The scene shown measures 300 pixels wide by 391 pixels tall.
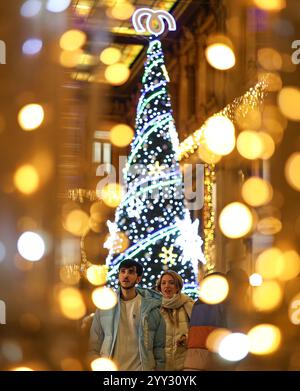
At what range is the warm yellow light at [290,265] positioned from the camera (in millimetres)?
2322

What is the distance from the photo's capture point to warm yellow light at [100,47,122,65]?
290cm

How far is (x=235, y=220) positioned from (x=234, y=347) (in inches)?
24.0

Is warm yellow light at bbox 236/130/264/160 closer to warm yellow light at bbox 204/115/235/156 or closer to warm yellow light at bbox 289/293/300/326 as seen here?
warm yellow light at bbox 204/115/235/156

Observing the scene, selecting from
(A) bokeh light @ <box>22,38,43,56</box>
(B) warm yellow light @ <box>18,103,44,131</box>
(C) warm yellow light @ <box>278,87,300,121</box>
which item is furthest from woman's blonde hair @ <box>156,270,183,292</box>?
(A) bokeh light @ <box>22,38,43,56</box>

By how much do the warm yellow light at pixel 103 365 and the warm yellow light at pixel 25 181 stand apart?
60 centimetres

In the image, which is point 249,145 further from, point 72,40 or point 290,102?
point 72,40

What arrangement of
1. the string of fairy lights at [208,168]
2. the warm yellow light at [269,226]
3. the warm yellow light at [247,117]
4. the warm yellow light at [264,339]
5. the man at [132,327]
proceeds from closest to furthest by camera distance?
the warm yellow light at [264,339]
the warm yellow light at [269,226]
the man at [132,327]
the string of fairy lights at [208,168]
the warm yellow light at [247,117]

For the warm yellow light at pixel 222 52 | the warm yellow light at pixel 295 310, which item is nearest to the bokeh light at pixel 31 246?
the warm yellow light at pixel 295 310

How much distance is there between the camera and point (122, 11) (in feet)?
8.75

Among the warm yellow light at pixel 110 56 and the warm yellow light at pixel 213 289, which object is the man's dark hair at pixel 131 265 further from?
the warm yellow light at pixel 110 56

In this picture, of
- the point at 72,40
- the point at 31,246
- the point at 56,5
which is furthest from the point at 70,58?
the point at 31,246

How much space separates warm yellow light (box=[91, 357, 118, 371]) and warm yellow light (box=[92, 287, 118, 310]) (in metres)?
0.24
